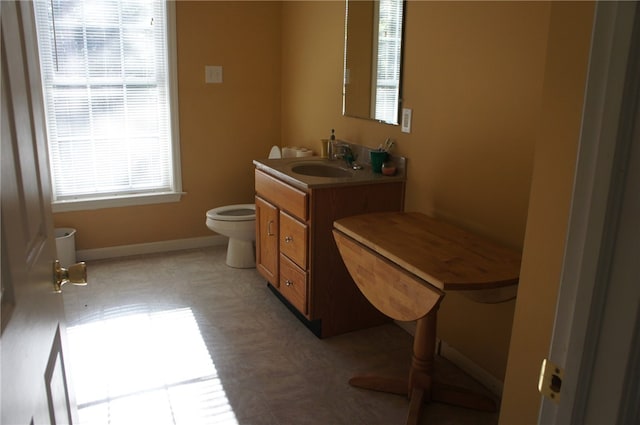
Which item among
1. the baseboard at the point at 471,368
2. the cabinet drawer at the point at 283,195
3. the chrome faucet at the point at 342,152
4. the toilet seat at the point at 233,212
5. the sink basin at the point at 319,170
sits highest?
the chrome faucet at the point at 342,152

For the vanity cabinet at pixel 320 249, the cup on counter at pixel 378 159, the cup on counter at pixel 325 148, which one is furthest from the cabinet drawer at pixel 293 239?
the cup on counter at pixel 325 148

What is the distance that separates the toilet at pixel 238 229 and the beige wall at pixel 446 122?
391 mm

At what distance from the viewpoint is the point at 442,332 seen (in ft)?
9.49

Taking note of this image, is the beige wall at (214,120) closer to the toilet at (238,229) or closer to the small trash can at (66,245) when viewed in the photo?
the small trash can at (66,245)

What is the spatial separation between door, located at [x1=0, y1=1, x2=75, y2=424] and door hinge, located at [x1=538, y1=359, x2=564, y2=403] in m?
0.79

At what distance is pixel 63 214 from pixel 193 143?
3.49 ft

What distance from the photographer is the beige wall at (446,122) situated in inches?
37.3

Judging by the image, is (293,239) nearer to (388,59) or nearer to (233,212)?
(388,59)

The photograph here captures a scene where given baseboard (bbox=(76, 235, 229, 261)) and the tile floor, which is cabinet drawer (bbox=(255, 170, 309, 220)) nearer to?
the tile floor

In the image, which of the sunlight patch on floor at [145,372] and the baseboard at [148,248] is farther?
the baseboard at [148,248]

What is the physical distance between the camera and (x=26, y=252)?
95 cm

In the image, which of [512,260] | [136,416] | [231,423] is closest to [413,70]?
[512,260]

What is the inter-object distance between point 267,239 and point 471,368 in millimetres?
1395

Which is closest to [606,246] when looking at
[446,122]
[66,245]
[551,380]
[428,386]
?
[551,380]
